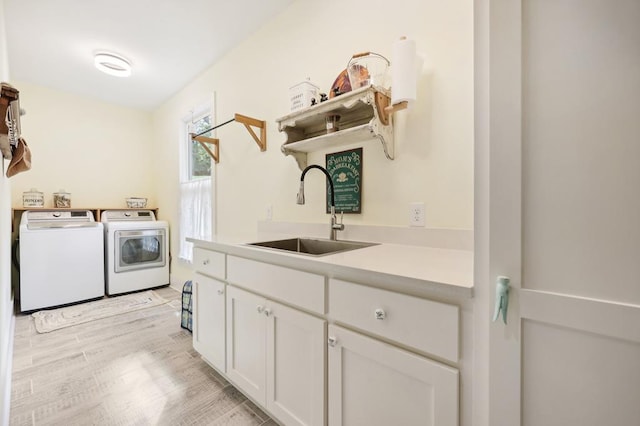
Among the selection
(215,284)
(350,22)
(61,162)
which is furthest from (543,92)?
(61,162)

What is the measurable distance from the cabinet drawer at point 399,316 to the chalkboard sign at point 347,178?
0.72 metres

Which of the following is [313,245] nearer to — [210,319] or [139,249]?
[210,319]

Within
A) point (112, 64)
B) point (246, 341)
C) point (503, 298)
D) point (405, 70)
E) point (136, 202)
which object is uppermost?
point (112, 64)

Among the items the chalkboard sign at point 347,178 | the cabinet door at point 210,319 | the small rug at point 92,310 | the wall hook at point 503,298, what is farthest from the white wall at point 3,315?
the wall hook at point 503,298

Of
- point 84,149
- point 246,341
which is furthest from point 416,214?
point 84,149

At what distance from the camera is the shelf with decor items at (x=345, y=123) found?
1.34 metres

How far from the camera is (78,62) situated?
9.30 feet

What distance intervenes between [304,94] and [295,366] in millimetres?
1449

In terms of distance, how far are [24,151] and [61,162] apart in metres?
2.28

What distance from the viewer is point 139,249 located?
11.7ft

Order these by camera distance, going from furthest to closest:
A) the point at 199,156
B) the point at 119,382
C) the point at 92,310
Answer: the point at 199,156
the point at 92,310
the point at 119,382

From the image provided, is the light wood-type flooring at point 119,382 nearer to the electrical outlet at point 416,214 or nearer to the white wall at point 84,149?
the electrical outlet at point 416,214

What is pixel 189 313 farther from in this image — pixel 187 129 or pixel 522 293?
pixel 522 293

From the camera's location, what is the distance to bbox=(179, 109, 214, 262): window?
9.81 ft
